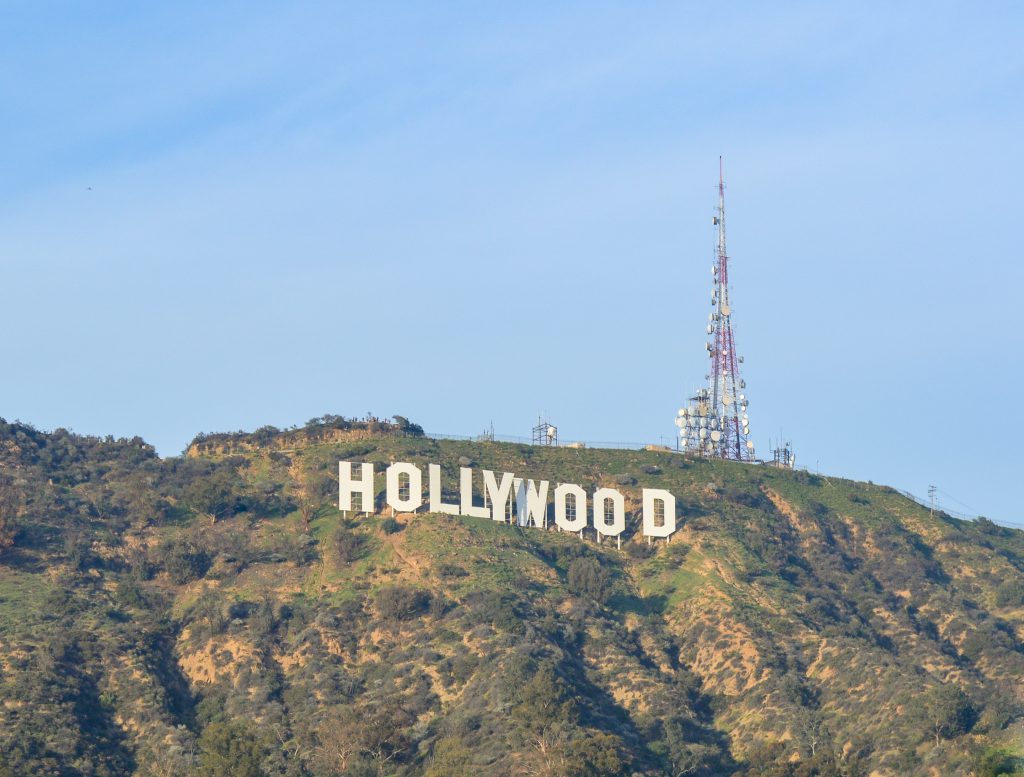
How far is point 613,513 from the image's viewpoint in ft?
497

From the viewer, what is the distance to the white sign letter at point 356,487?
14388cm

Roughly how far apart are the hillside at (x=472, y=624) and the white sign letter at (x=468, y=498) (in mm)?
919

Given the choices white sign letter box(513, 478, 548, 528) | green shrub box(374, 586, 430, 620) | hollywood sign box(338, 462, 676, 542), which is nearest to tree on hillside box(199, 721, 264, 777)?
green shrub box(374, 586, 430, 620)

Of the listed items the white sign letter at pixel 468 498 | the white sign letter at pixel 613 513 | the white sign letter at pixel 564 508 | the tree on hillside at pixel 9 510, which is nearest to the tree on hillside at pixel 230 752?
the tree on hillside at pixel 9 510

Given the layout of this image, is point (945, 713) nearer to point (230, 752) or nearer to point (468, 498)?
point (230, 752)

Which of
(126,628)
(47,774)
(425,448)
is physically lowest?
(47,774)

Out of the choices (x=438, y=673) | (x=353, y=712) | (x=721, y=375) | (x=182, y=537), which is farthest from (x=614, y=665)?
(x=721, y=375)

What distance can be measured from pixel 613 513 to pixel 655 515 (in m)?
3.47

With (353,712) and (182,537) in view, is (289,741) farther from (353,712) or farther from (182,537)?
(182,537)

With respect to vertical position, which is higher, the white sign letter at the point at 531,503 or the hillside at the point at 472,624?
the white sign letter at the point at 531,503

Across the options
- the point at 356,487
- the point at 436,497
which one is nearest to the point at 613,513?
the point at 436,497

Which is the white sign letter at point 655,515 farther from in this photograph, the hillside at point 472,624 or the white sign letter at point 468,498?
the white sign letter at point 468,498

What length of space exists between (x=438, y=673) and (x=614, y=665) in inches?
499

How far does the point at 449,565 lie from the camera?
448 ft
